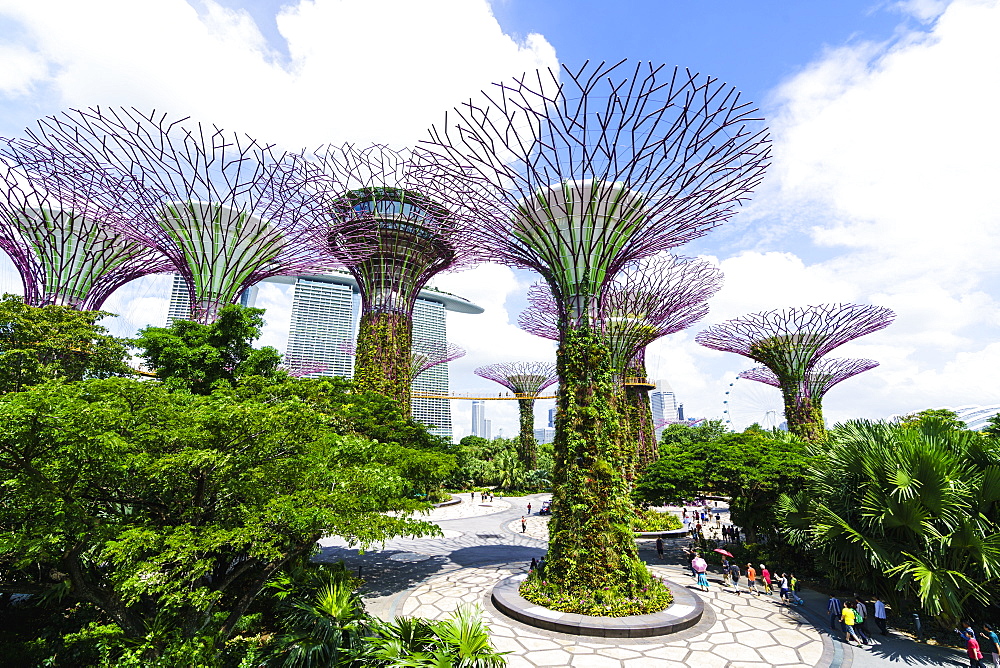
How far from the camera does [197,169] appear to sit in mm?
18438

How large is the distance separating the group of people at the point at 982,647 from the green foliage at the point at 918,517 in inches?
14.8

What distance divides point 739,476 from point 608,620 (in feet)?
24.3

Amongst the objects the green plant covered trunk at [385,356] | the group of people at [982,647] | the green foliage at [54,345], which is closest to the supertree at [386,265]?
the green plant covered trunk at [385,356]

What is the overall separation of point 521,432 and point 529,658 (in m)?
38.6

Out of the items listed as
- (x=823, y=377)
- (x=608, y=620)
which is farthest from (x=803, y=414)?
(x=608, y=620)

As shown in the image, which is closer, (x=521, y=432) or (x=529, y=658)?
(x=529, y=658)

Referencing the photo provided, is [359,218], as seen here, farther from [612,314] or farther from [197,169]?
[612,314]

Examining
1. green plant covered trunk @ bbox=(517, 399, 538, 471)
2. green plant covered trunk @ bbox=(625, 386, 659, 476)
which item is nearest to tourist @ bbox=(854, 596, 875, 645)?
green plant covered trunk @ bbox=(625, 386, 659, 476)

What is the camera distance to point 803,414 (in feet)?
105

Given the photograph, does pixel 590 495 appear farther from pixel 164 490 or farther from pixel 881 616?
pixel 164 490

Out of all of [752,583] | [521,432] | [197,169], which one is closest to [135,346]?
→ [197,169]

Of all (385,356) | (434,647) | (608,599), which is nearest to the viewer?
(434,647)

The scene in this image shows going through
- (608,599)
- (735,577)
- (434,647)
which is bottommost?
(735,577)

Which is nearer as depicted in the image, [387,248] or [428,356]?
[387,248]
